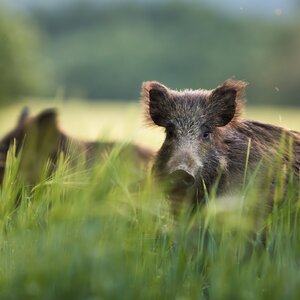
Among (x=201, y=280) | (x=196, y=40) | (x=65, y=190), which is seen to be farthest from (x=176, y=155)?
(x=196, y=40)

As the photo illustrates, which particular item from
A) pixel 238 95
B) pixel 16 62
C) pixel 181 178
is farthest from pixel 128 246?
pixel 16 62

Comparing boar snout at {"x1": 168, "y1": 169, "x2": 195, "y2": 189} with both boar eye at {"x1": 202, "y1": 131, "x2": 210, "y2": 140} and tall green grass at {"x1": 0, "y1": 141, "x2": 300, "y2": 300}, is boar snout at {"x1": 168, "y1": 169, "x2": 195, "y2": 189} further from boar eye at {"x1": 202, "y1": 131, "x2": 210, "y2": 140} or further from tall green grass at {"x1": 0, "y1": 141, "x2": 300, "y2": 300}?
boar eye at {"x1": 202, "y1": 131, "x2": 210, "y2": 140}

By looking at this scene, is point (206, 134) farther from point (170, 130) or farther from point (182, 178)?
point (182, 178)

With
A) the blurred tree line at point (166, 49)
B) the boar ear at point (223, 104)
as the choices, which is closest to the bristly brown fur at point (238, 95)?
the boar ear at point (223, 104)

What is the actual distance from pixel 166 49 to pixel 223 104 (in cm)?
6623

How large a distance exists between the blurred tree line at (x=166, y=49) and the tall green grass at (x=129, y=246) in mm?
49406

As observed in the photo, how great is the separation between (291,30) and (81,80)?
14997mm

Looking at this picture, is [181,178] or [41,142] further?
[41,142]

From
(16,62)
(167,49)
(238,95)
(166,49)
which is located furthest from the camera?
(167,49)

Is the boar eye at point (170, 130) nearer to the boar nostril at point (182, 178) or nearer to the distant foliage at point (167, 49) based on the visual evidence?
the boar nostril at point (182, 178)

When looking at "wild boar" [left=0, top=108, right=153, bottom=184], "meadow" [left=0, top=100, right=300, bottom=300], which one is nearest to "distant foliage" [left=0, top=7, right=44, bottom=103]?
"wild boar" [left=0, top=108, right=153, bottom=184]

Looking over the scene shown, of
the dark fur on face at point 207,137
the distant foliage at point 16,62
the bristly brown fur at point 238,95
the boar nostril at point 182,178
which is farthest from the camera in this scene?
the distant foliage at point 16,62

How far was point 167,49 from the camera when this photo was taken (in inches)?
2876

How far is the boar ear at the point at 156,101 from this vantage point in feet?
22.5
